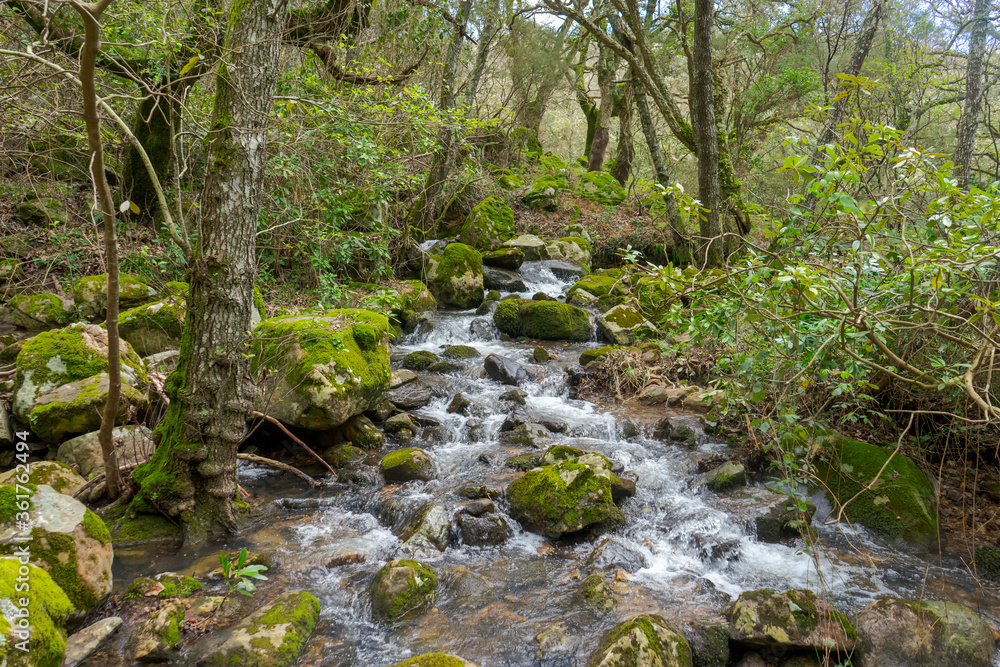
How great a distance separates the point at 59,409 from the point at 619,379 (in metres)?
6.52

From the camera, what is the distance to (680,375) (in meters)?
8.09

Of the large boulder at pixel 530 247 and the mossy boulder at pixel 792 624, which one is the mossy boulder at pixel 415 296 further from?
the mossy boulder at pixel 792 624

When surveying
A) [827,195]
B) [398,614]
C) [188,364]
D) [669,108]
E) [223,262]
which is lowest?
[398,614]

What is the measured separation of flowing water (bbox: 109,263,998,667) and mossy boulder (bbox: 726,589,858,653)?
0.26m

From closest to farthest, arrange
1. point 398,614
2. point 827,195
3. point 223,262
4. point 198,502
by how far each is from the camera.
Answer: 1. point 827,195
2. point 398,614
3. point 223,262
4. point 198,502

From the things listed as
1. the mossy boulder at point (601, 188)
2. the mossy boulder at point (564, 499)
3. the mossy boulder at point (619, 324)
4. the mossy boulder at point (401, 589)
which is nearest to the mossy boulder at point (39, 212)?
the mossy boulder at point (401, 589)

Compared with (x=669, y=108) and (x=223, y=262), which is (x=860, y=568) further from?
(x=669, y=108)

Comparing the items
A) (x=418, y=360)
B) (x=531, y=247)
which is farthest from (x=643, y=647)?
(x=531, y=247)

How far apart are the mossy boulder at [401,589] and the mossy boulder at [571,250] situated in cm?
1095

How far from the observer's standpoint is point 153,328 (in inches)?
267

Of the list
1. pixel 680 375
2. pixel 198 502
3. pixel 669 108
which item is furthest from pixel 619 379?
pixel 198 502

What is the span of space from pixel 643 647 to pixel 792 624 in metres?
0.98

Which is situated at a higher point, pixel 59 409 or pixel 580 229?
pixel 580 229

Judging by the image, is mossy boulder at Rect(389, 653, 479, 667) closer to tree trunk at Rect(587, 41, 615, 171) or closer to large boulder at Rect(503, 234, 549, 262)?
large boulder at Rect(503, 234, 549, 262)
